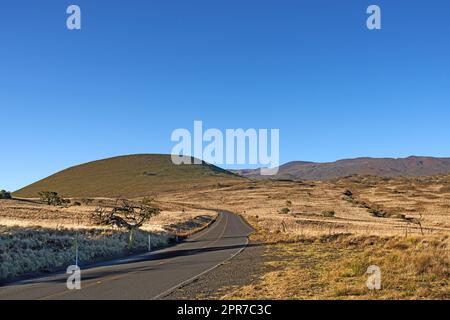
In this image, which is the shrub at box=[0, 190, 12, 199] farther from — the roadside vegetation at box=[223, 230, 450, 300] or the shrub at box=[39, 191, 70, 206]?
the roadside vegetation at box=[223, 230, 450, 300]

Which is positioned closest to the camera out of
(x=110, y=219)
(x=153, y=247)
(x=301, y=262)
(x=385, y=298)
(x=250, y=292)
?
(x=385, y=298)

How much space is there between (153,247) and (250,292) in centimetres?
2342

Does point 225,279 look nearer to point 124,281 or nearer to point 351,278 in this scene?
point 124,281

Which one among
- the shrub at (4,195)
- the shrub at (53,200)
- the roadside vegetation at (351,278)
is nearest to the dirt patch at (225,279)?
the roadside vegetation at (351,278)

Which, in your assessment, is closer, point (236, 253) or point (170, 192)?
point (236, 253)

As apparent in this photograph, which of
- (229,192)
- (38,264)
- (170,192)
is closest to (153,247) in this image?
(38,264)

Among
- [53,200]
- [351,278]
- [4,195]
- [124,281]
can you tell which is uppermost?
[351,278]

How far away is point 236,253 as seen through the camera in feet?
94.7

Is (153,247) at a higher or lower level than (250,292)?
lower

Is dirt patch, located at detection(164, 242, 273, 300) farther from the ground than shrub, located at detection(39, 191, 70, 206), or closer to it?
farther from the ground

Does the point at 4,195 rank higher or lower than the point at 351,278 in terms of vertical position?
lower

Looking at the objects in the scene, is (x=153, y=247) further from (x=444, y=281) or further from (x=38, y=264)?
(x=444, y=281)

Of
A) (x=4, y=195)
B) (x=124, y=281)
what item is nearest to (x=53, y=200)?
(x=4, y=195)

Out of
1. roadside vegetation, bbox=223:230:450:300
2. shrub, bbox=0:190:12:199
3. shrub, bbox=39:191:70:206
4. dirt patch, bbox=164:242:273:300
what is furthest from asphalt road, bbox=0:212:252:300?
shrub, bbox=0:190:12:199
